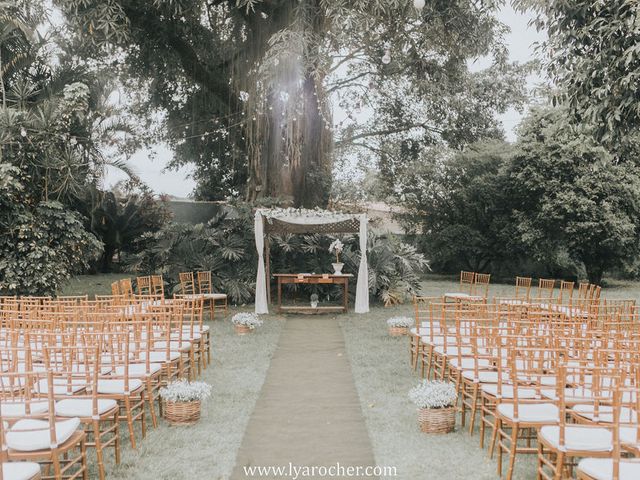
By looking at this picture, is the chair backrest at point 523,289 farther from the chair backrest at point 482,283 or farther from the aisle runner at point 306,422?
the aisle runner at point 306,422

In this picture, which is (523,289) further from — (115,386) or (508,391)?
(115,386)

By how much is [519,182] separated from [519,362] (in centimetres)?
1397

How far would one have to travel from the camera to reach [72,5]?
1163 cm

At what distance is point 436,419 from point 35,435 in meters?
3.04

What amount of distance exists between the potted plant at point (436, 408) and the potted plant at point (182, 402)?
1.88 meters

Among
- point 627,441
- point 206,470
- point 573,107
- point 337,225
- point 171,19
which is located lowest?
point 206,470

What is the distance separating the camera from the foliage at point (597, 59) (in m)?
7.25

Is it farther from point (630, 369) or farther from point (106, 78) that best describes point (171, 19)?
point (630, 369)

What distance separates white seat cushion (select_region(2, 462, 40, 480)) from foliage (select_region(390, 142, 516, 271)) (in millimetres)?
17443

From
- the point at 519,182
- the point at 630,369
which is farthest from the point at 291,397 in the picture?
the point at 519,182

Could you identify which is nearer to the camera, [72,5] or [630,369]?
[630,369]

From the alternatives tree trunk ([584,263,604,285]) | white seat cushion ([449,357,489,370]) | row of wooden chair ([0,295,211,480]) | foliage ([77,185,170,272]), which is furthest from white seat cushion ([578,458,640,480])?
foliage ([77,185,170,272])

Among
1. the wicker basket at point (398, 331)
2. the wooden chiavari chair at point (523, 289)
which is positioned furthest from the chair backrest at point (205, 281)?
the wooden chiavari chair at point (523, 289)

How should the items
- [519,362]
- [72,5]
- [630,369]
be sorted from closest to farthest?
1. [630,369]
2. [519,362]
3. [72,5]
